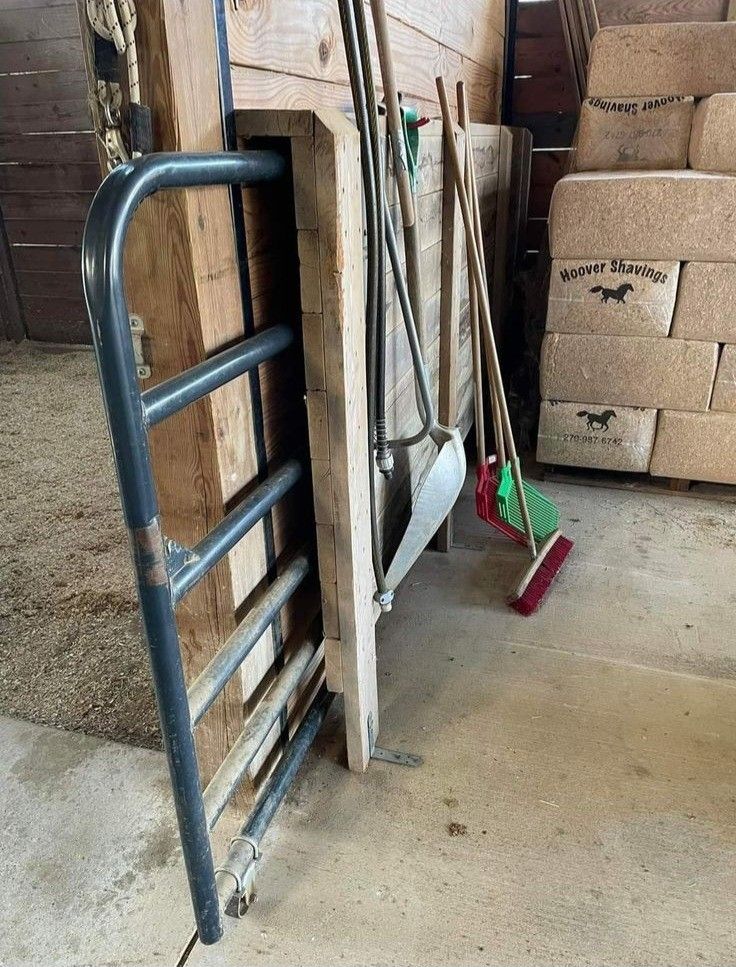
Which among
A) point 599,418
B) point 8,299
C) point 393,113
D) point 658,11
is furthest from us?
point 8,299

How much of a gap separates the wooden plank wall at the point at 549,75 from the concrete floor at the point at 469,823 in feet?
6.94

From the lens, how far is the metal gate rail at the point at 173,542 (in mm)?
664

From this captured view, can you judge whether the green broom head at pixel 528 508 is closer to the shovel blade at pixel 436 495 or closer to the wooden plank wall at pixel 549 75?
the shovel blade at pixel 436 495

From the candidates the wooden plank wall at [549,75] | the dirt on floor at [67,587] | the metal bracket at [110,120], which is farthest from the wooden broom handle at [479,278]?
the wooden plank wall at [549,75]

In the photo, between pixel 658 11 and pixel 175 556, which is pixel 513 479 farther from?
pixel 658 11

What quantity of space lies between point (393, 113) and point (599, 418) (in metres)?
1.48

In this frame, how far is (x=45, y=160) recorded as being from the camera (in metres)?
4.23

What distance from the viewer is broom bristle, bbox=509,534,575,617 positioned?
1.92 meters

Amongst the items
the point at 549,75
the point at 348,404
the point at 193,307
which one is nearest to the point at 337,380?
the point at 348,404

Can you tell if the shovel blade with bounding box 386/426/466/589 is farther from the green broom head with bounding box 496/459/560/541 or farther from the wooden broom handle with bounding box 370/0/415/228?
the wooden broom handle with bounding box 370/0/415/228

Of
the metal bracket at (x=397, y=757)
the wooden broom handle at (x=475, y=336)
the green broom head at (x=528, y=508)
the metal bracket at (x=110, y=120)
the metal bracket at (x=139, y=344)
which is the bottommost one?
the metal bracket at (x=397, y=757)

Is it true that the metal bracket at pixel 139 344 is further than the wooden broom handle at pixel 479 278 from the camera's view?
No

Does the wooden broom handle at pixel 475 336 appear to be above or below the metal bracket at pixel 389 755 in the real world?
above

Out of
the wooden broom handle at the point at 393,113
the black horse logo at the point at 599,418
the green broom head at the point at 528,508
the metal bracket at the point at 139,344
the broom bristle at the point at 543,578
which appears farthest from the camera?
the black horse logo at the point at 599,418
